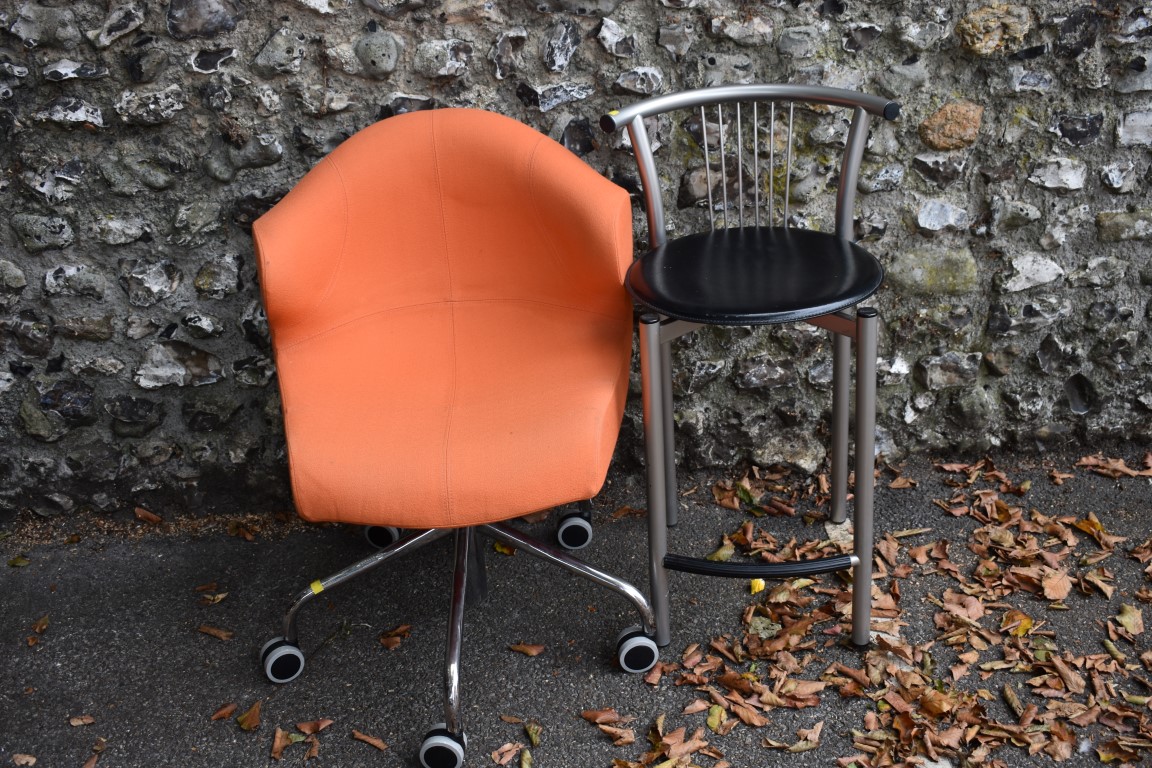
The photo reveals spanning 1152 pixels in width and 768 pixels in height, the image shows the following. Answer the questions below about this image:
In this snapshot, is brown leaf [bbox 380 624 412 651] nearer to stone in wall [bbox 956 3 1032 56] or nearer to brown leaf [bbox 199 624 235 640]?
brown leaf [bbox 199 624 235 640]

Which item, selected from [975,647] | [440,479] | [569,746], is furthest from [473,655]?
[975,647]

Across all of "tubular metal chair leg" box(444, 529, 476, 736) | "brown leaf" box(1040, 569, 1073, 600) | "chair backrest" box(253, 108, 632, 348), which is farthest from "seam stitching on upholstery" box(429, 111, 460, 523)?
"brown leaf" box(1040, 569, 1073, 600)

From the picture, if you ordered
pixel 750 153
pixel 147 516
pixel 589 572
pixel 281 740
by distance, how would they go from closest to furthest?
pixel 281 740 → pixel 589 572 → pixel 750 153 → pixel 147 516

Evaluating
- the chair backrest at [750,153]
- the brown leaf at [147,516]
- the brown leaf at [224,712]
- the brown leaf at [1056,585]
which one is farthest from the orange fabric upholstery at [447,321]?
the brown leaf at [1056,585]

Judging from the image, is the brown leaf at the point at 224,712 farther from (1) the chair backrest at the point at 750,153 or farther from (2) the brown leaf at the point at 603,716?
(1) the chair backrest at the point at 750,153

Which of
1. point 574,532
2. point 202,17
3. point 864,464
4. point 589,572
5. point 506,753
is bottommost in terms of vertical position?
point 506,753

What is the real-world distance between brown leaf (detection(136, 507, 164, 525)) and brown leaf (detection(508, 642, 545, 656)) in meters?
1.06

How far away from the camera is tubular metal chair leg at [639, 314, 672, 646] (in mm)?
1812

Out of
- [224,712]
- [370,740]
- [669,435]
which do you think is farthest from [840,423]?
[224,712]

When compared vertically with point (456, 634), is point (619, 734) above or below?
below

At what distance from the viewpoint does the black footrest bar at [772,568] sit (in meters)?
1.93

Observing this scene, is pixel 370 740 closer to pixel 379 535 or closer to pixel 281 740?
pixel 281 740

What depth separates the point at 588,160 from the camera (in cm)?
230

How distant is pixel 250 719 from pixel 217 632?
314 mm
